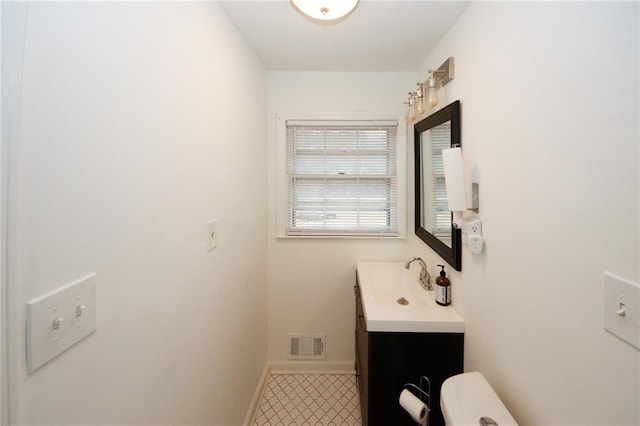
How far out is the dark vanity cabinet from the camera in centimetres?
136

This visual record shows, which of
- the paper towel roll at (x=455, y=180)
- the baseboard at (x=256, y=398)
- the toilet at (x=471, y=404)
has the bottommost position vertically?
the baseboard at (x=256, y=398)

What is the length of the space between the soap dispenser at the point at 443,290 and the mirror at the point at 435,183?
0.10 metres

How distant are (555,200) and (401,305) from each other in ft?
3.08

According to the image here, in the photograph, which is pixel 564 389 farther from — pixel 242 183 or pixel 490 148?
pixel 242 183

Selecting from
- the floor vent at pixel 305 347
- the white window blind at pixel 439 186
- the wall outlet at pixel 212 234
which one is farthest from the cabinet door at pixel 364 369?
the wall outlet at pixel 212 234

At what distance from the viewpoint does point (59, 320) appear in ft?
1.90

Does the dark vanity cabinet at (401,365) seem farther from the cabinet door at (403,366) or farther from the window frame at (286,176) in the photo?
the window frame at (286,176)

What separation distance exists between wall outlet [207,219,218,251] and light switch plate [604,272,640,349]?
1.33m

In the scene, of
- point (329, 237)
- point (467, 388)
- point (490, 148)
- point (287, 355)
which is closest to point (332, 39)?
point (490, 148)

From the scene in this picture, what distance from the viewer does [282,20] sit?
149 cm

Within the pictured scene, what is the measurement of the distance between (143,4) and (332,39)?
1133 mm

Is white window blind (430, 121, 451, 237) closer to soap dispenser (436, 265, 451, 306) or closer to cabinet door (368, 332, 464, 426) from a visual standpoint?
soap dispenser (436, 265, 451, 306)

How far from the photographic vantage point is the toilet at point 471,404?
0.90m

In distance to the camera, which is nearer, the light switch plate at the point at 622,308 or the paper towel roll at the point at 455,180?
the light switch plate at the point at 622,308
